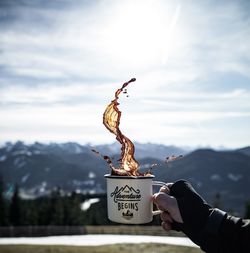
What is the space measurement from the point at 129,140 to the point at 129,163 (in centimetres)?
15

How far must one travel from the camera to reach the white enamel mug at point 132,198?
242 centimetres

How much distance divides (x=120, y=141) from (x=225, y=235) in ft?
3.05

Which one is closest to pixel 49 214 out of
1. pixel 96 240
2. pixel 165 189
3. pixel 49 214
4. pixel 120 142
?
pixel 49 214

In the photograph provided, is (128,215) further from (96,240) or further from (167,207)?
(96,240)

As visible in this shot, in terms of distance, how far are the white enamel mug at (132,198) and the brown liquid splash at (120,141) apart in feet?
0.21

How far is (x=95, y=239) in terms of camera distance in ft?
112

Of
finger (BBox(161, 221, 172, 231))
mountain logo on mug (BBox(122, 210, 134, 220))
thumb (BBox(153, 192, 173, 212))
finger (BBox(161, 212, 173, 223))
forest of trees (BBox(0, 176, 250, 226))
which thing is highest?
thumb (BBox(153, 192, 173, 212))

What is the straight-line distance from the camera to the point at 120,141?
2.55 metres

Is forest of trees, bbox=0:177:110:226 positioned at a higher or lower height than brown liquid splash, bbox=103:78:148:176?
lower

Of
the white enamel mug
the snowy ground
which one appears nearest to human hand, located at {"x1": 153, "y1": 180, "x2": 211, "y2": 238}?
the white enamel mug

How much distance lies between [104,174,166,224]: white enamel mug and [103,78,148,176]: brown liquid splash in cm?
6

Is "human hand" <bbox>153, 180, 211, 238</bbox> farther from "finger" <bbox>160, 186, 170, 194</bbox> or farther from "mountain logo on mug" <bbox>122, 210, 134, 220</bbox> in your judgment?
"mountain logo on mug" <bbox>122, 210, 134, 220</bbox>

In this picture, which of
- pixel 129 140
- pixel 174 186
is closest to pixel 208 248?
pixel 174 186

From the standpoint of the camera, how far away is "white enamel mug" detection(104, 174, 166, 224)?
7.94 ft
